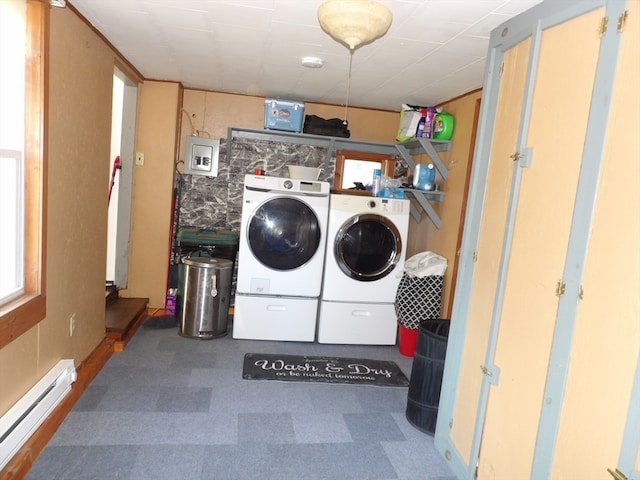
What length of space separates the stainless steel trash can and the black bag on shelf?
1.41m

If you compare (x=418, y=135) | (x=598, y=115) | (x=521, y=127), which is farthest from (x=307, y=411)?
(x=418, y=135)

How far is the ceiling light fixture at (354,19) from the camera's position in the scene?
63.3 inches

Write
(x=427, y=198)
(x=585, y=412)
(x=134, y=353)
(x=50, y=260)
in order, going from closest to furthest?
(x=585, y=412) → (x=50, y=260) → (x=134, y=353) → (x=427, y=198)

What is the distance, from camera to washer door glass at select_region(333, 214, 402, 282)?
3584 millimetres

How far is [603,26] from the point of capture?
1.37 m

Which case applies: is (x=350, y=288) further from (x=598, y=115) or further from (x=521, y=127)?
(x=598, y=115)

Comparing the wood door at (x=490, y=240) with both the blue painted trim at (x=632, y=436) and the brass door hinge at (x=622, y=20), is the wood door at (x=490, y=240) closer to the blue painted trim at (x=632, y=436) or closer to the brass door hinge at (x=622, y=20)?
the brass door hinge at (x=622, y=20)

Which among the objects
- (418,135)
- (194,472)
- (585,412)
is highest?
(418,135)

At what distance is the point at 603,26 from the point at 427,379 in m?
1.84

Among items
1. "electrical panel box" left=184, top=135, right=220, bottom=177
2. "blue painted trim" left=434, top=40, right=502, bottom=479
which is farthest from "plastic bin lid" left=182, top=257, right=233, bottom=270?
"blue painted trim" left=434, top=40, right=502, bottom=479

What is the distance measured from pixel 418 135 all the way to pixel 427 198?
0.56 m

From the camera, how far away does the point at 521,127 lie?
5.77 ft

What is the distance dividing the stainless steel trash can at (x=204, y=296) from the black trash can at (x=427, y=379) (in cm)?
179

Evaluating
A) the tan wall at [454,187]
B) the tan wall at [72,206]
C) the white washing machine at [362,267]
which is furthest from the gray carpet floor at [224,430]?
the tan wall at [454,187]
